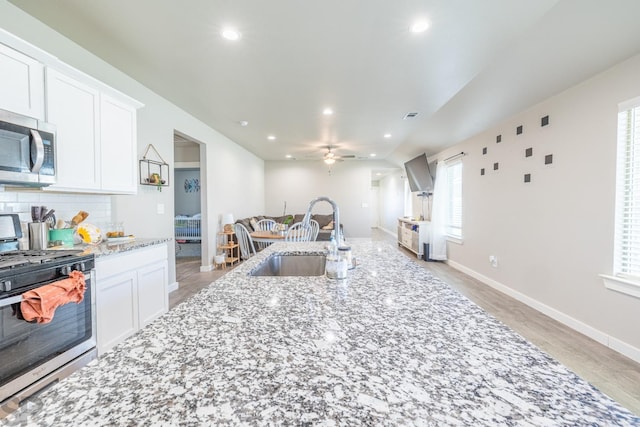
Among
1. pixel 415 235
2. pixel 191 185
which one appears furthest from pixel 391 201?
pixel 191 185

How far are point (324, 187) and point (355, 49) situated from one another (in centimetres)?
579

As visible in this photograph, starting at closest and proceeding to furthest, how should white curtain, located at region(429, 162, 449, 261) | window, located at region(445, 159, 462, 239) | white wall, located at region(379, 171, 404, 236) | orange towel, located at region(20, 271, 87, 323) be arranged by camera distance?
orange towel, located at region(20, 271, 87, 323) → window, located at region(445, 159, 462, 239) → white curtain, located at region(429, 162, 449, 261) → white wall, located at region(379, 171, 404, 236)

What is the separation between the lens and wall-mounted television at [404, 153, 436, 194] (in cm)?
593

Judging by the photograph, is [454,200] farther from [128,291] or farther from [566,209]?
[128,291]

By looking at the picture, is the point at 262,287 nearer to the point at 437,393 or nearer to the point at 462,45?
the point at 437,393

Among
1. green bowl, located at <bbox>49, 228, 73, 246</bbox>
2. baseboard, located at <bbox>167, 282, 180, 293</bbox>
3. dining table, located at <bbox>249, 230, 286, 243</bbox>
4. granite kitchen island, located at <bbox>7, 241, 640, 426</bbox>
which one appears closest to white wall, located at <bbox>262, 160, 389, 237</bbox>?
dining table, located at <bbox>249, 230, 286, 243</bbox>

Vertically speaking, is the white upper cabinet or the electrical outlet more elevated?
the white upper cabinet

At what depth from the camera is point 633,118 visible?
2.18m

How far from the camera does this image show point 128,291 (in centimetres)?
204

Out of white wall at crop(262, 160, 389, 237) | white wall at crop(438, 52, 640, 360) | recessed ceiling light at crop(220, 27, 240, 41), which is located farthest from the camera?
white wall at crop(262, 160, 389, 237)

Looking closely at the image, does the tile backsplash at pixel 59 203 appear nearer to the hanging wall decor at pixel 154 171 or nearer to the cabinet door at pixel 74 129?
the cabinet door at pixel 74 129

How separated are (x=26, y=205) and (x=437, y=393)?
2.73 m

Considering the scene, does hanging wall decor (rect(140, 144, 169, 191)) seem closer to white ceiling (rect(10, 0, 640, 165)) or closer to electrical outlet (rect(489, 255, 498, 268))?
white ceiling (rect(10, 0, 640, 165))

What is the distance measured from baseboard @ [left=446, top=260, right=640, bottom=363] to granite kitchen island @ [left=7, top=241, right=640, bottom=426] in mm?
2465
